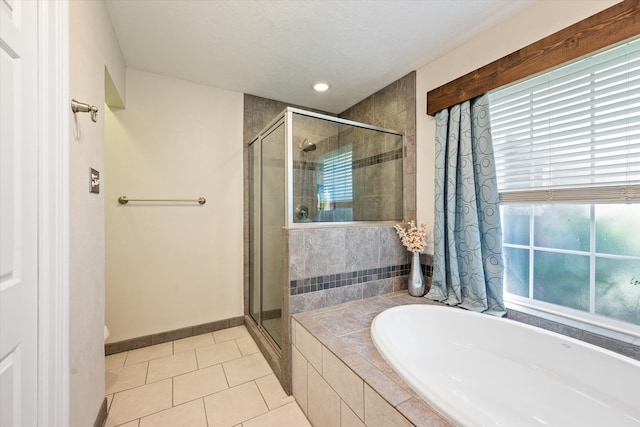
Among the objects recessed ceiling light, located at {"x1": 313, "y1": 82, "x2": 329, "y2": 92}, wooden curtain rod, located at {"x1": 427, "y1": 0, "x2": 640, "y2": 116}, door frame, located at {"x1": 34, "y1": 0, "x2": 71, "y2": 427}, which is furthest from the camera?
recessed ceiling light, located at {"x1": 313, "y1": 82, "x2": 329, "y2": 92}

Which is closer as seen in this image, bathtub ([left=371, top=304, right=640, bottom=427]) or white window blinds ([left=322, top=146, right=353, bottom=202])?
bathtub ([left=371, top=304, right=640, bottom=427])

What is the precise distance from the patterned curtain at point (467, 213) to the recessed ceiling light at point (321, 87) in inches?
42.5

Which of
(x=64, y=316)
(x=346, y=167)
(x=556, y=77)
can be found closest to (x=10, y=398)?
(x=64, y=316)

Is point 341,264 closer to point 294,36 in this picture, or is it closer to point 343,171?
point 343,171

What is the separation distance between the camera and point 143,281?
2.15 metres

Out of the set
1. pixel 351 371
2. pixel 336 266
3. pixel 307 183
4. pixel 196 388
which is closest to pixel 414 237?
pixel 336 266

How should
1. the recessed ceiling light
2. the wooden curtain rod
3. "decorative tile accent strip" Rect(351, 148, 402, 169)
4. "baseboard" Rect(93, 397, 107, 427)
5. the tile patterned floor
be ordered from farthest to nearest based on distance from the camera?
the recessed ceiling light
"decorative tile accent strip" Rect(351, 148, 402, 169)
the tile patterned floor
"baseboard" Rect(93, 397, 107, 427)
the wooden curtain rod

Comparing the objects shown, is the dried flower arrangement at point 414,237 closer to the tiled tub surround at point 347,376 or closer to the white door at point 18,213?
the tiled tub surround at point 347,376

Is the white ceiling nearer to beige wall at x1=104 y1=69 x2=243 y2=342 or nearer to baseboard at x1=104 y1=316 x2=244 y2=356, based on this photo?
beige wall at x1=104 y1=69 x2=243 y2=342

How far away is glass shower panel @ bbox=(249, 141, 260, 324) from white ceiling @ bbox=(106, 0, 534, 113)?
0.70 meters

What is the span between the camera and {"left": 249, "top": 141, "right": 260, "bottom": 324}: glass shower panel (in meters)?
2.37

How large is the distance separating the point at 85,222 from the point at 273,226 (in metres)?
1.12

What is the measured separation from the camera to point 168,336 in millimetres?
2229

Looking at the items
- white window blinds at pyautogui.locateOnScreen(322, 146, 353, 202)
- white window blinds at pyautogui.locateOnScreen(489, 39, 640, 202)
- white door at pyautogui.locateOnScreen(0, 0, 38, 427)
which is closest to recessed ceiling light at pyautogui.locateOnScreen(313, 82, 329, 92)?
Result: white window blinds at pyautogui.locateOnScreen(322, 146, 353, 202)
